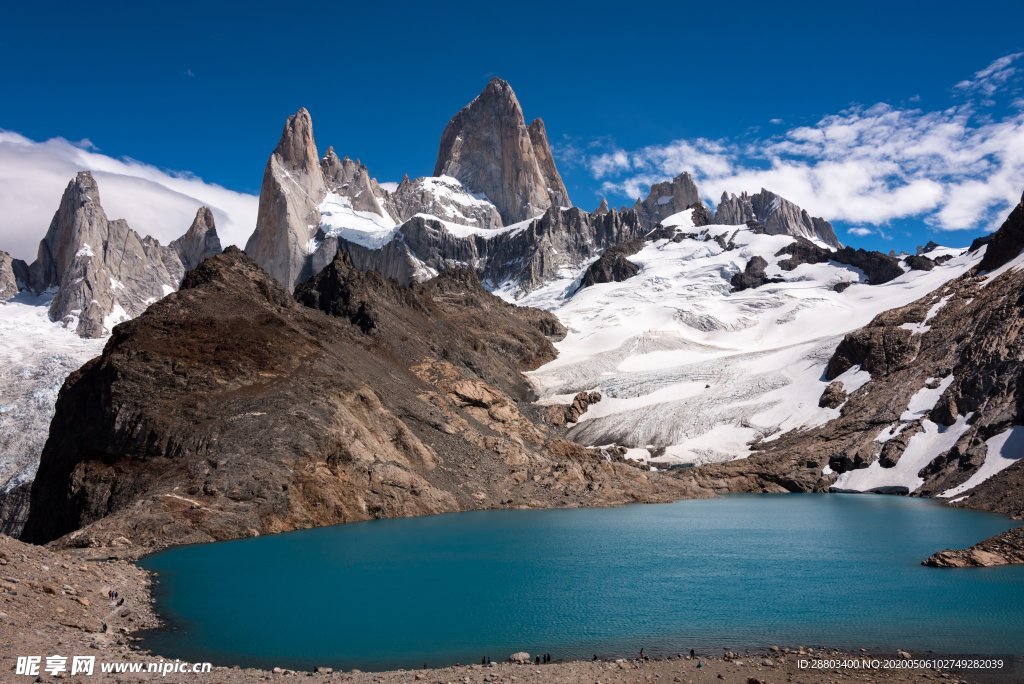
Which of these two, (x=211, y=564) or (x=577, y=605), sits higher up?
(x=577, y=605)

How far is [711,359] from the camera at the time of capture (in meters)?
130

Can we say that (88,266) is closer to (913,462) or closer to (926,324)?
(926,324)

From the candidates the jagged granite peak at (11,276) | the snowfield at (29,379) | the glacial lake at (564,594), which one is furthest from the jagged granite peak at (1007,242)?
the jagged granite peak at (11,276)

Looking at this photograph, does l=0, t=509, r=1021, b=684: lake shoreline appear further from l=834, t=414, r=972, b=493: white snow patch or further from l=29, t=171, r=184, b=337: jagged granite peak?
l=29, t=171, r=184, b=337: jagged granite peak

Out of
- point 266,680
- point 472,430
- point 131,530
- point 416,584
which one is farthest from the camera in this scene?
point 472,430

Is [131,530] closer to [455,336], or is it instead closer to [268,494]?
[268,494]

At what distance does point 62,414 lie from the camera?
184 ft

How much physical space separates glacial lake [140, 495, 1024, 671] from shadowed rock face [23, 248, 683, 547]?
11.9 ft

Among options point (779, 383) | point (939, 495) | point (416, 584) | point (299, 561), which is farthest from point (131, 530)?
point (779, 383)

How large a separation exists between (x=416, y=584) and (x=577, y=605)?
281 inches

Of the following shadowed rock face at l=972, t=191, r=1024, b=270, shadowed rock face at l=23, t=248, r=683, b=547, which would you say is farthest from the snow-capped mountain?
shadowed rock face at l=23, t=248, r=683, b=547

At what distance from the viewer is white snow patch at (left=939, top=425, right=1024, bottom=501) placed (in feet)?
207

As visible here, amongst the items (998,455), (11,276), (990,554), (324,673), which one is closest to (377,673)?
(324,673)

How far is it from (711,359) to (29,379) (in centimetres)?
10572
